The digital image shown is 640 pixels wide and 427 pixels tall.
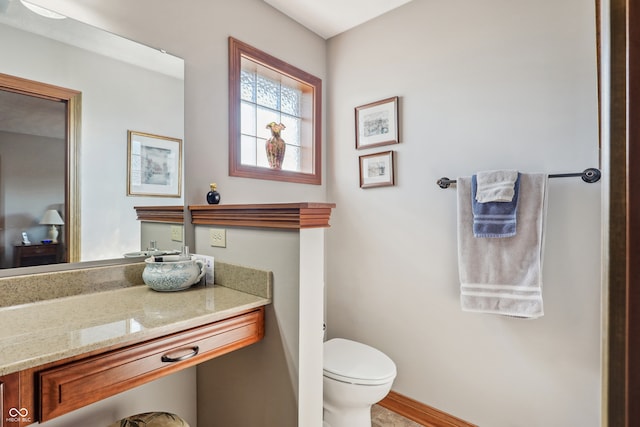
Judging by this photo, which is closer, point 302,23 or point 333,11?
point 333,11

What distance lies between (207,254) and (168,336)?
62 centimetres

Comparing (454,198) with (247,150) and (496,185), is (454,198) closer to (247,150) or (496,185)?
(496,185)

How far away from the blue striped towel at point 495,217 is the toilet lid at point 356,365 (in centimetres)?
84

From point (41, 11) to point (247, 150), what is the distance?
109cm

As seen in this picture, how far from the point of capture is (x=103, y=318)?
1.06 metres

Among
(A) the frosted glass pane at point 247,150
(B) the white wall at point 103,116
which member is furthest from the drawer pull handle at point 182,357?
(A) the frosted glass pane at point 247,150

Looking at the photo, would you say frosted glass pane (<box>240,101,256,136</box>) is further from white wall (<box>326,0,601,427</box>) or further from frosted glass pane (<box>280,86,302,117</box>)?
white wall (<box>326,0,601,427</box>)

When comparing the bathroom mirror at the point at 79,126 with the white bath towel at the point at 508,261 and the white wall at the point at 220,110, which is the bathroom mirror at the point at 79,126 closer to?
the white wall at the point at 220,110

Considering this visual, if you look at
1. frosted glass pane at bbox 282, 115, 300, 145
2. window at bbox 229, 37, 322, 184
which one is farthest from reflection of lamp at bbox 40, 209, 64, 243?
frosted glass pane at bbox 282, 115, 300, 145

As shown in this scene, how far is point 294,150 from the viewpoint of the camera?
242 cm

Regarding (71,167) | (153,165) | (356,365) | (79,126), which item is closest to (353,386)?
A: (356,365)

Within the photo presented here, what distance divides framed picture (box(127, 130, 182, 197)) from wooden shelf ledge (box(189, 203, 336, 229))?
25 cm

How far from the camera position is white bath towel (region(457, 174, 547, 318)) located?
153cm

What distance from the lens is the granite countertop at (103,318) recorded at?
2.71 feet
